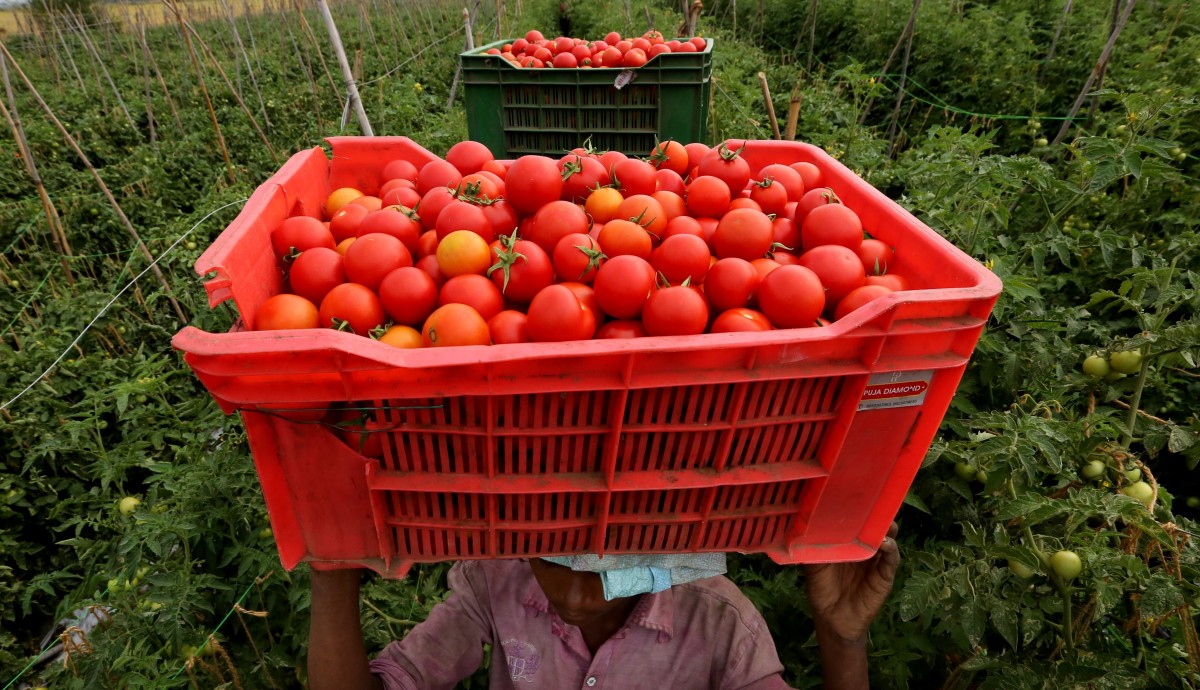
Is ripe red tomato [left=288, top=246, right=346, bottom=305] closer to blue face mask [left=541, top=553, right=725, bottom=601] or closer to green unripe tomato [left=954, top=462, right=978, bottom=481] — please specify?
blue face mask [left=541, top=553, right=725, bottom=601]

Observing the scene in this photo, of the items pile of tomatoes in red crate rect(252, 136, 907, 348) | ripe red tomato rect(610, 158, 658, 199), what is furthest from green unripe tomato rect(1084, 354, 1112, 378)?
ripe red tomato rect(610, 158, 658, 199)

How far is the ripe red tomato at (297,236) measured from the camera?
1.52 metres

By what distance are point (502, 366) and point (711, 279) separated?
0.62 metres

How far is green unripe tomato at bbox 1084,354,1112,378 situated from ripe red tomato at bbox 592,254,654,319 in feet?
5.54

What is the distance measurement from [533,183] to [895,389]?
1.01m

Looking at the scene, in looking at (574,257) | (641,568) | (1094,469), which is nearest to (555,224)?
(574,257)

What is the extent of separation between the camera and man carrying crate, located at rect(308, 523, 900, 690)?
4.88 ft

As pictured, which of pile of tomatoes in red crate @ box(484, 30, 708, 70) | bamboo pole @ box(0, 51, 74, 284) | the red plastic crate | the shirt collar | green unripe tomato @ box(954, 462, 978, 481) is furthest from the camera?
pile of tomatoes in red crate @ box(484, 30, 708, 70)

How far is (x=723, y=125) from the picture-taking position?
566 cm

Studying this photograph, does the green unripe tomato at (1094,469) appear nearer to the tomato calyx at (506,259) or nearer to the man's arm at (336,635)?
the tomato calyx at (506,259)

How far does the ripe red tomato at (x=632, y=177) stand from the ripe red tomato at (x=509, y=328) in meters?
0.67

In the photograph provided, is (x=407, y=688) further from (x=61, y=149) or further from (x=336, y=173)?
(x=61, y=149)

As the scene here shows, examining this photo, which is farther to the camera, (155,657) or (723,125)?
(723,125)

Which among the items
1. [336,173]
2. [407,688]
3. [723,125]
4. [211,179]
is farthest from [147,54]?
[407,688]
